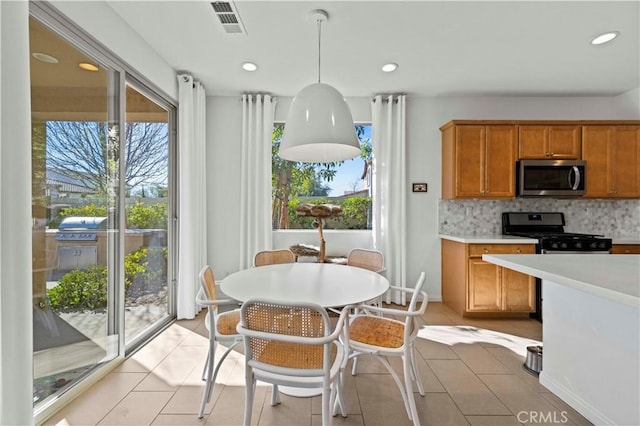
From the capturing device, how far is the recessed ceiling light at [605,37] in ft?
8.48

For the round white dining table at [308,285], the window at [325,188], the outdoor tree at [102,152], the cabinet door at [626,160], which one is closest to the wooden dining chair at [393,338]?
the round white dining table at [308,285]

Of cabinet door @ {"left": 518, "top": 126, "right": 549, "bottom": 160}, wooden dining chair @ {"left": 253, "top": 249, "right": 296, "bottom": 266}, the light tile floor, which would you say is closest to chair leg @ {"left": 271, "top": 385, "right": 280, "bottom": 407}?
the light tile floor

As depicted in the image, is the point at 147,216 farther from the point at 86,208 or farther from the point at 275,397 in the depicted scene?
the point at 275,397

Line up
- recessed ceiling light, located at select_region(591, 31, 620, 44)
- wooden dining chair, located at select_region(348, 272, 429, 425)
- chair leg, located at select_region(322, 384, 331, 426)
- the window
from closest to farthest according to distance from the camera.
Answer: chair leg, located at select_region(322, 384, 331, 426)
wooden dining chair, located at select_region(348, 272, 429, 425)
recessed ceiling light, located at select_region(591, 31, 620, 44)
the window

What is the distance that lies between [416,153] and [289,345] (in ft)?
10.8

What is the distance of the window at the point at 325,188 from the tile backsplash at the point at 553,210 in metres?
1.05

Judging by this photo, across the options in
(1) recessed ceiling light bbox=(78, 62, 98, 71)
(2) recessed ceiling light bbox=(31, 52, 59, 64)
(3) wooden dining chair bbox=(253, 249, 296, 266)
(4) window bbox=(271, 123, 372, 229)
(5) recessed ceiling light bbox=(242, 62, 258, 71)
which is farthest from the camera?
(4) window bbox=(271, 123, 372, 229)

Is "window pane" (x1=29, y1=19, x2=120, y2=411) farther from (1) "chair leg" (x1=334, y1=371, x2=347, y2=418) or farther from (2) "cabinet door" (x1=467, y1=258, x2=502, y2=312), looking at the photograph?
(2) "cabinet door" (x1=467, y1=258, x2=502, y2=312)

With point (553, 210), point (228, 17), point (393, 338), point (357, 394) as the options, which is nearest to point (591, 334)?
point (393, 338)

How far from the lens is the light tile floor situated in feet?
6.07

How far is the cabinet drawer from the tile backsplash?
0.65 m

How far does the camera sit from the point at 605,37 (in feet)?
8.68

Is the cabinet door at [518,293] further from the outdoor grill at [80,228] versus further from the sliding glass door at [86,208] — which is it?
the outdoor grill at [80,228]

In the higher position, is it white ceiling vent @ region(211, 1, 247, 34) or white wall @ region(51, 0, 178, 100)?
white ceiling vent @ region(211, 1, 247, 34)
